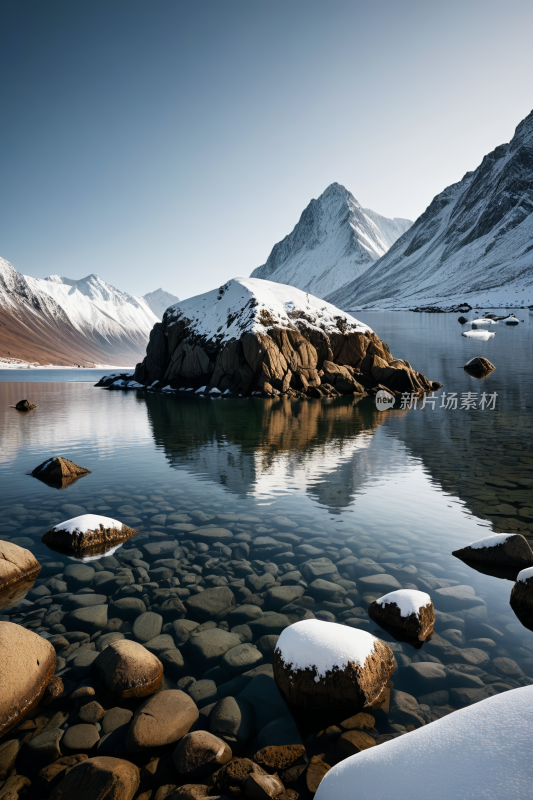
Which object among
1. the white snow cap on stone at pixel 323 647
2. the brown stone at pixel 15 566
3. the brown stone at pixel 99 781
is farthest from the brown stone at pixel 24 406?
the brown stone at pixel 99 781

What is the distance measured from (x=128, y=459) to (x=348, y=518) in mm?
12422

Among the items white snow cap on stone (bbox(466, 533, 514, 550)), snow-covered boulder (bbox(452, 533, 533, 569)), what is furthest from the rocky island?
snow-covered boulder (bbox(452, 533, 533, 569))

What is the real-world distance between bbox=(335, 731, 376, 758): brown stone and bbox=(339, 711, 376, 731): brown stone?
0.36ft

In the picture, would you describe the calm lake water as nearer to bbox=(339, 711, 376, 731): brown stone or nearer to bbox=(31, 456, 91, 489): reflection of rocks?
bbox=(31, 456, 91, 489): reflection of rocks

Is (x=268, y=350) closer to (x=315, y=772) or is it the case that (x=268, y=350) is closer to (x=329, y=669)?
(x=329, y=669)

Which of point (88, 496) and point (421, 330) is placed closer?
point (88, 496)

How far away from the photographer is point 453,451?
70.5ft

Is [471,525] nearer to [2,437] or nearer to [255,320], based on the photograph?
[2,437]

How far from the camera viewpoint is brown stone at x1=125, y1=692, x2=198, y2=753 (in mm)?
5414

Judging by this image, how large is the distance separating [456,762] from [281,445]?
21.0 metres

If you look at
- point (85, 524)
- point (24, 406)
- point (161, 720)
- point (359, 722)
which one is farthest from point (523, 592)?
point (24, 406)

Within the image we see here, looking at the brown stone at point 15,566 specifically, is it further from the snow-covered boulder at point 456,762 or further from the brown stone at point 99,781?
the snow-covered boulder at point 456,762

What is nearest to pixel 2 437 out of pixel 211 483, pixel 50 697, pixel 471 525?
pixel 211 483

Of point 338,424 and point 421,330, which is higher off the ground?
point 421,330
